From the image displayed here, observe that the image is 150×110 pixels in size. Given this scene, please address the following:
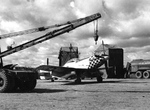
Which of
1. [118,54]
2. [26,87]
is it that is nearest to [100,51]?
[118,54]

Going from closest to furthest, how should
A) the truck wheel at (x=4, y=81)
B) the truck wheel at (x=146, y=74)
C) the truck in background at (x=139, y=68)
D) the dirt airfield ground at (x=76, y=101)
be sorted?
the dirt airfield ground at (x=76, y=101) → the truck wheel at (x=4, y=81) → the truck wheel at (x=146, y=74) → the truck in background at (x=139, y=68)

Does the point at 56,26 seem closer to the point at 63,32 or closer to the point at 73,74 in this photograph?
the point at 63,32

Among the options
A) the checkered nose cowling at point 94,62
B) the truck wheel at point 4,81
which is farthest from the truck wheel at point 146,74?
the truck wheel at point 4,81

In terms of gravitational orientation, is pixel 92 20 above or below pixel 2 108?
above

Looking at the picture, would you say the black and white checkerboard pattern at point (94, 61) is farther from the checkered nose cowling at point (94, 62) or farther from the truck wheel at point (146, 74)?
the truck wheel at point (146, 74)

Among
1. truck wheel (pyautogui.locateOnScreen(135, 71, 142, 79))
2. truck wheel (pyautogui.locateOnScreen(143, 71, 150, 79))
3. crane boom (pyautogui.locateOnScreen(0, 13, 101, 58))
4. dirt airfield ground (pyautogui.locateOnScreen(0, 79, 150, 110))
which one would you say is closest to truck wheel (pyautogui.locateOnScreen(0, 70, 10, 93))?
dirt airfield ground (pyautogui.locateOnScreen(0, 79, 150, 110))

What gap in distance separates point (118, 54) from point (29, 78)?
2961 centimetres

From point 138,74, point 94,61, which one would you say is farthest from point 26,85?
point 138,74

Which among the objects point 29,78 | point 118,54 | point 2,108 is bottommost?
point 2,108

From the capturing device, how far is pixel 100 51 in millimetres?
40969

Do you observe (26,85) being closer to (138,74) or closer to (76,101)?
(76,101)

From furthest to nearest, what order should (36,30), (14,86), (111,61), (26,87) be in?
1. (111,61)
2. (36,30)
3. (26,87)
4. (14,86)

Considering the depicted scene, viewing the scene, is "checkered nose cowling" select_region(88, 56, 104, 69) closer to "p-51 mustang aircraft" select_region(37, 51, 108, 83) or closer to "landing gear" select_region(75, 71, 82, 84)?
"p-51 mustang aircraft" select_region(37, 51, 108, 83)

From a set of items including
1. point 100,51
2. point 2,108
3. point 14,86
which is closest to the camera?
point 2,108
